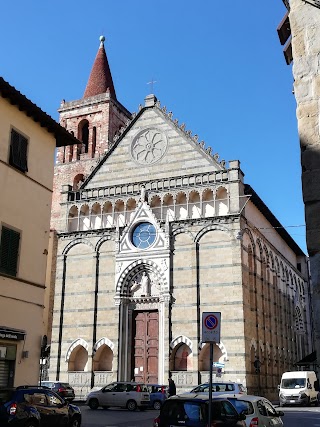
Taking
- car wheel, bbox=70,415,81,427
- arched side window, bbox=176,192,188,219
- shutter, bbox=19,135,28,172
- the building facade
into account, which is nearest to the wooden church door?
arched side window, bbox=176,192,188,219

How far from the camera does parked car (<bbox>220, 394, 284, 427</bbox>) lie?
11.2m

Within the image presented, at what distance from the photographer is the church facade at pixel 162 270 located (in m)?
29.3

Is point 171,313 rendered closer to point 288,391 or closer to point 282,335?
point 288,391

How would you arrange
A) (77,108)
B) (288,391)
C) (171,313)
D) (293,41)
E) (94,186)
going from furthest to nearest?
(77,108), (94,186), (171,313), (288,391), (293,41)

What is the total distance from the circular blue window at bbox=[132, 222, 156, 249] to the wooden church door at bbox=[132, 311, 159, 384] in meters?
4.30

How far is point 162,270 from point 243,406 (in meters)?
19.8

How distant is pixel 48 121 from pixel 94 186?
57.3 feet

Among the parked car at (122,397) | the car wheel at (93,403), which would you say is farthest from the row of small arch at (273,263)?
the car wheel at (93,403)

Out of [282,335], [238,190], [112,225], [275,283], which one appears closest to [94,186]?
[112,225]

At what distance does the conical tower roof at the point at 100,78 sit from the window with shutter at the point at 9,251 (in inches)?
1202

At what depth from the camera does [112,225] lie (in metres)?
33.8

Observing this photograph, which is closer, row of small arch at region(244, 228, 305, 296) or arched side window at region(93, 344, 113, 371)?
arched side window at region(93, 344, 113, 371)

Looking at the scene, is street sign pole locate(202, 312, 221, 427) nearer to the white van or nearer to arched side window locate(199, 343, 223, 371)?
the white van

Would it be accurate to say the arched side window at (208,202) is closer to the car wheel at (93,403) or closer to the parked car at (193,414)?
the car wheel at (93,403)
